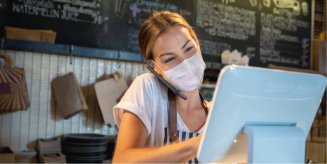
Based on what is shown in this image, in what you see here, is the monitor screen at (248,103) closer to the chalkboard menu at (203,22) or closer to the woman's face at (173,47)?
the woman's face at (173,47)

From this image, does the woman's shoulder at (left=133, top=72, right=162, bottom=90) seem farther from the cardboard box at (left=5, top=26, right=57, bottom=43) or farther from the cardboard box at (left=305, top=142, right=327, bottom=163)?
the cardboard box at (left=305, top=142, right=327, bottom=163)

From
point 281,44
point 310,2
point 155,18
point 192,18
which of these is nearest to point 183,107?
point 155,18

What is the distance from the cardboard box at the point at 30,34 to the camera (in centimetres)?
239

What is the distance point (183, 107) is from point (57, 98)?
4.57ft

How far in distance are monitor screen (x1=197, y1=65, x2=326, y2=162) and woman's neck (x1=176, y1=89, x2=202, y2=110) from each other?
18.9 inches

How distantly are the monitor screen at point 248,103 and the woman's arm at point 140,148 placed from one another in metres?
0.09

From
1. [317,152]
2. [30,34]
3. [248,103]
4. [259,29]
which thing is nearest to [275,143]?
[248,103]

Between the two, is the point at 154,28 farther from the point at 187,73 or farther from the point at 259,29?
the point at 259,29

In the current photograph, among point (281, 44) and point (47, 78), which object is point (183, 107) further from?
point (281, 44)

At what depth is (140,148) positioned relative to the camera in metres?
1.06

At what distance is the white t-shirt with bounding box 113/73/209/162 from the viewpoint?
1.24m

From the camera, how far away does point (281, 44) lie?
148 inches

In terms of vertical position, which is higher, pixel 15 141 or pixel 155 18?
pixel 155 18

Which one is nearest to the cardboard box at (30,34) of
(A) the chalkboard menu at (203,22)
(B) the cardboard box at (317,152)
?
(A) the chalkboard menu at (203,22)
